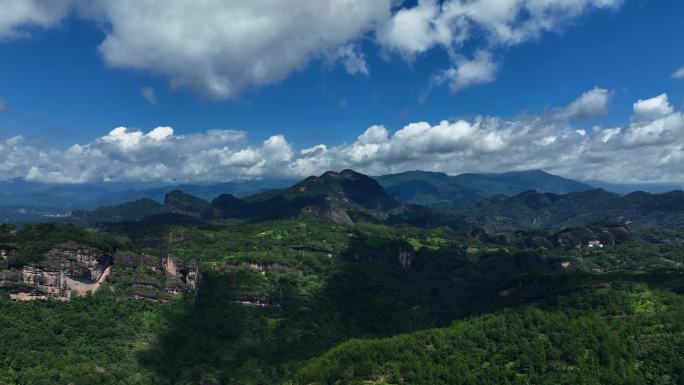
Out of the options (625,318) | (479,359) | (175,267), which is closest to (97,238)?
(175,267)

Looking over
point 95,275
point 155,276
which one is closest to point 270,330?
point 155,276

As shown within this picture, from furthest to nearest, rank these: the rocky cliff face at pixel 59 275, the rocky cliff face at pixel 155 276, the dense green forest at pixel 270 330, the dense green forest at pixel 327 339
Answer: the rocky cliff face at pixel 155 276, the rocky cliff face at pixel 59 275, the dense green forest at pixel 270 330, the dense green forest at pixel 327 339

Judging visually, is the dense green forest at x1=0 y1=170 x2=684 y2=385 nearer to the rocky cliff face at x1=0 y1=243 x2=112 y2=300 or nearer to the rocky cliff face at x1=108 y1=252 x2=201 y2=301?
the rocky cliff face at x1=0 y1=243 x2=112 y2=300

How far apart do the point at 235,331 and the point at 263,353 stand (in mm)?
17764

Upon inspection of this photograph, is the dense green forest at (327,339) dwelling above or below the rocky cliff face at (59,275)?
below

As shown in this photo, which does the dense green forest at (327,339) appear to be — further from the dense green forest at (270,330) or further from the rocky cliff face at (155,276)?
the rocky cliff face at (155,276)

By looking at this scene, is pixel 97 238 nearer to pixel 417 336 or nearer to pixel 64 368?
pixel 64 368

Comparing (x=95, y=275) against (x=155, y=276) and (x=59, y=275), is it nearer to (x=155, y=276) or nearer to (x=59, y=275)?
(x=59, y=275)

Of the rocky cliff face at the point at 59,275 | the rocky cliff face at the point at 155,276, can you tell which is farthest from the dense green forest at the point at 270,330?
the rocky cliff face at the point at 155,276

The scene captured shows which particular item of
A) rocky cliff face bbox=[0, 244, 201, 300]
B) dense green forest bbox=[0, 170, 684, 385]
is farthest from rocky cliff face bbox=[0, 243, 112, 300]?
dense green forest bbox=[0, 170, 684, 385]

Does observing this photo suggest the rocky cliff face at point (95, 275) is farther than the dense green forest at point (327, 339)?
Yes

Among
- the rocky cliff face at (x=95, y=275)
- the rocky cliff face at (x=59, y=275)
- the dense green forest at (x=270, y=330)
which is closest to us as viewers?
the dense green forest at (x=270, y=330)

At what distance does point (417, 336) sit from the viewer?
12988 centimetres

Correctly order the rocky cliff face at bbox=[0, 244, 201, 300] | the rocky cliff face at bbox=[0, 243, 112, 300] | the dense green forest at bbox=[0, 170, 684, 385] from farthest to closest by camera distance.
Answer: the rocky cliff face at bbox=[0, 244, 201, 300] < the rocky cliff face at bbox=[0, 243, 112, 300] < the dense green forest at bbox=[0, 170, 684, 385]
